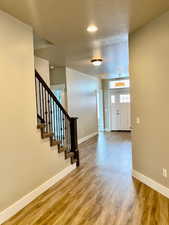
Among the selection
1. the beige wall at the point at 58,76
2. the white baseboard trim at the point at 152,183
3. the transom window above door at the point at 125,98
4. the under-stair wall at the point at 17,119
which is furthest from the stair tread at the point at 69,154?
the transom window above door at the point at 125,98

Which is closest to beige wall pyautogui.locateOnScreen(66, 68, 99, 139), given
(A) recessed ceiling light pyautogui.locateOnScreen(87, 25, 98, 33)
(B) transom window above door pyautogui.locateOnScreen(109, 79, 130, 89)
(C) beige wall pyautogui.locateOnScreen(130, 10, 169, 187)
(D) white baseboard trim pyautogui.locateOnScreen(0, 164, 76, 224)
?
(B) transom window above door pyautogui.locateOnScreen(109, 79, 130, 89)

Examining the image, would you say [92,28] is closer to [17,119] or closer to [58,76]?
[17,119]

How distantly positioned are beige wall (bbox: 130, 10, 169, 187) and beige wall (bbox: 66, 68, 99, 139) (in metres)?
3.55

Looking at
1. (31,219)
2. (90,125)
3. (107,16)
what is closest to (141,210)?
(31,219)

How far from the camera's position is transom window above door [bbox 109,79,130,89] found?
9.82 meters

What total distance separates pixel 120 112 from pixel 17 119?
25.5ft

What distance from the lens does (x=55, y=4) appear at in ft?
8.29

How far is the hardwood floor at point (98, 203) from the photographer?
2.48m

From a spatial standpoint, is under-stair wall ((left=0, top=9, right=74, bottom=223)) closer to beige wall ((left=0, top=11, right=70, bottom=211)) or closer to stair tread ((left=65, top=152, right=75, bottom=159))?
beige wall ((left=0, top=11, right=70, bottom=211))

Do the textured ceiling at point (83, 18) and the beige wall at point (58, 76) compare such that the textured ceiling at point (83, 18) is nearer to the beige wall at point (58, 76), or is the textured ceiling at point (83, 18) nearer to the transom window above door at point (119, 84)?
the beige wall at point (58, 76)

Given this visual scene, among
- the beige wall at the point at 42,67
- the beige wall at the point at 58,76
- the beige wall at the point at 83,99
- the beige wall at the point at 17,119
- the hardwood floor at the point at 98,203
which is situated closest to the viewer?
the hardwood floor at the point at 98,203

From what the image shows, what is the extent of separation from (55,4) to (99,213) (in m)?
2.86

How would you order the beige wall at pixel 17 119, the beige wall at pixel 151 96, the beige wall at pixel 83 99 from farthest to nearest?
the beige wall at pixel 83 99, the beige wall at pixel 151 96, the beige wall at pixel 17 119

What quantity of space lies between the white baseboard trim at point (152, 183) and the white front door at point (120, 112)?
6.26 metres
